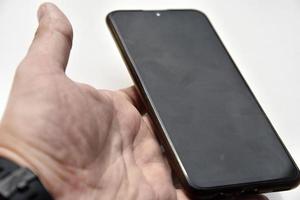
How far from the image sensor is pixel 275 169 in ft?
1.58

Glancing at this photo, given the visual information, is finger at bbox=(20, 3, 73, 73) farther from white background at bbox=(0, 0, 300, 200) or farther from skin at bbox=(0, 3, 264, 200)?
white background at bbox=(0, 0, 300, 200)

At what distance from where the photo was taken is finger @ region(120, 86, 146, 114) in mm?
553

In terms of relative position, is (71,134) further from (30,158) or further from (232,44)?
(232,44)

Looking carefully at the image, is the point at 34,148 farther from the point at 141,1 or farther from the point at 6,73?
the point at 141,1

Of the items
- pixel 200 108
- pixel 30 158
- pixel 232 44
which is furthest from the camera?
pixel 232 44

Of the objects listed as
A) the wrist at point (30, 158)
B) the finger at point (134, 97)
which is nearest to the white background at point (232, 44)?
the finger at point (134, 97)

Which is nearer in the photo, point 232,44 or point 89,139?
point 89,139

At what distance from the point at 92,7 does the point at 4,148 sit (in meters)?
0.34

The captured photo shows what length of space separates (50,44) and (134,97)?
0.13 m

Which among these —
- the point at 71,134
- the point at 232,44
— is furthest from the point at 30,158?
the point at 232,44

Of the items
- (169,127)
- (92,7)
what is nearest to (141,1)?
(92,7)

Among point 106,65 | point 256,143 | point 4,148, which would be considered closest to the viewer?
point 4,148

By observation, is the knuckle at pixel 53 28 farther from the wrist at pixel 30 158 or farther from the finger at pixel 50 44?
the wrist at pixel 30 158

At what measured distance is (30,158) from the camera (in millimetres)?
396
